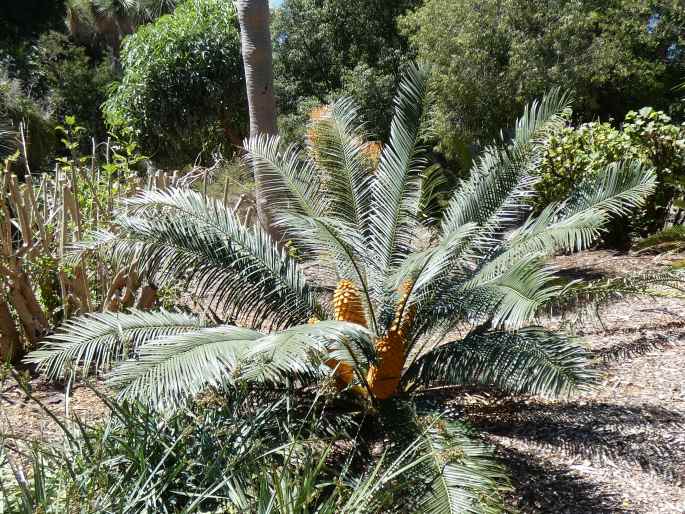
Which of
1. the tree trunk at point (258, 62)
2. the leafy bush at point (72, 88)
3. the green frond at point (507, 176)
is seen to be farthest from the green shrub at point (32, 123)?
the green frond at point (507, 176)

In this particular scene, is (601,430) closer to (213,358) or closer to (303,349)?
(303,349)

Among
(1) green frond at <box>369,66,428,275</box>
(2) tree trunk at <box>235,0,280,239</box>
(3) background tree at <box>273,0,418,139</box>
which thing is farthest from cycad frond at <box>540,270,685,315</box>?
(3) background tree at <box>273,0,418,139</box>

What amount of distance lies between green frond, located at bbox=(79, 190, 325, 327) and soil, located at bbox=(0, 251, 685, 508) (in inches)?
41.3

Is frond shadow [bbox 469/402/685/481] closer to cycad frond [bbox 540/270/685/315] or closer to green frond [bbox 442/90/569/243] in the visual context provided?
cycad frond [bbox 540/270/685/315]

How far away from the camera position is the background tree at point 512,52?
35.1 feet

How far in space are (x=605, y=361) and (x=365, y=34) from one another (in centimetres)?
1497

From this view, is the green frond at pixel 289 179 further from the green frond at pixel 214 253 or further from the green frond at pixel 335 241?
the green frond at pixel 214 253

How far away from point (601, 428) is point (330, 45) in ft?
52.2

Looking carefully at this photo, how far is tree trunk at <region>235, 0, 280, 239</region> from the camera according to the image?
687cm

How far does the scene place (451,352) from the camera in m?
3.64

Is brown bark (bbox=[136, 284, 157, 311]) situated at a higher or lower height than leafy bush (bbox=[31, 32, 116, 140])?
lower

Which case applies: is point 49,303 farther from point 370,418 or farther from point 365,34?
point 365,34

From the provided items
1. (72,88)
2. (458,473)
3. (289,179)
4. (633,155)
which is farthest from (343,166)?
(72,88)

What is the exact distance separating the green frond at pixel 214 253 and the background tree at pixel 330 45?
12609 millimetres
